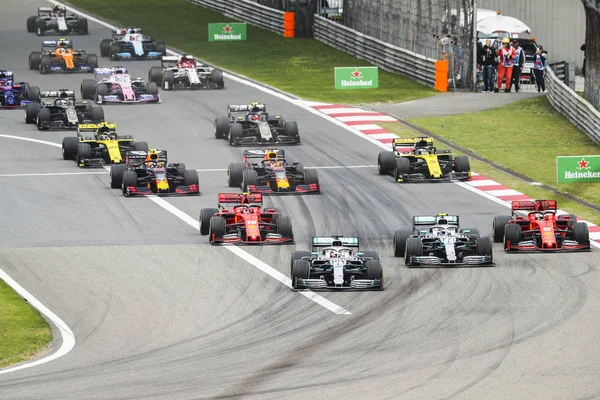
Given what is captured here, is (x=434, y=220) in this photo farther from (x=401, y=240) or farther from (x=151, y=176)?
(x=151, y=176)

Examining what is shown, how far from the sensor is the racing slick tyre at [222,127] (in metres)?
45.4

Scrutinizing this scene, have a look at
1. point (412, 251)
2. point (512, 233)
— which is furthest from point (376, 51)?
point (412, 251)

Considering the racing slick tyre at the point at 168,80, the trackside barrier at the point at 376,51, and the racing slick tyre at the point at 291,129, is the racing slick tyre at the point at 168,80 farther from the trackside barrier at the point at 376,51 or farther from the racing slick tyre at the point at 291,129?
the racing slick tyre at the point at 291,129

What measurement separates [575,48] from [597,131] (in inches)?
634

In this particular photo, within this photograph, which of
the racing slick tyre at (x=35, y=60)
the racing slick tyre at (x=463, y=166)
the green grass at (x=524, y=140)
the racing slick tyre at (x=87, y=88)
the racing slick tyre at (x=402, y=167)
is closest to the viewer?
the green grass at (x=524, y=140)

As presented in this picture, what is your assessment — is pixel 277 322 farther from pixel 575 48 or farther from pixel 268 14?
pixel 268 14

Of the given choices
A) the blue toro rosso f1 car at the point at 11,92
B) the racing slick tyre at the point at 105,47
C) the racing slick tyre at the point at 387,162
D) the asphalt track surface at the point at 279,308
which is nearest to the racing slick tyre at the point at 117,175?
the asphalt track surface at the point at 279,308

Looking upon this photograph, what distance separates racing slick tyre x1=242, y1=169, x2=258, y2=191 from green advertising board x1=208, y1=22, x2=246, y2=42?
30498 mm

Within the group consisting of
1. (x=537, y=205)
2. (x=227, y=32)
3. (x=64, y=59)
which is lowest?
(x=537, y=205)

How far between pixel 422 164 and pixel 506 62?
52.3 feet

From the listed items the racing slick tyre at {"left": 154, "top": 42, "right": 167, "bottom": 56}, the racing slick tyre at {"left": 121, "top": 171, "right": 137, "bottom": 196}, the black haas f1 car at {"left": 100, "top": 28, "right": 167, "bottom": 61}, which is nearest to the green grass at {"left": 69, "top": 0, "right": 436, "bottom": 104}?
the racing slick tyre at {"left": 154, "top": 42, "right": 167, "bottom": 56}

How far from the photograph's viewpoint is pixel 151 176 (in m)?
37.2

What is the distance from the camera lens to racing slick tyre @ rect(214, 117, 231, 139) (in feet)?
149

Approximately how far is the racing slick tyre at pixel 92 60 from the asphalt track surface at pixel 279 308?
1806cm
